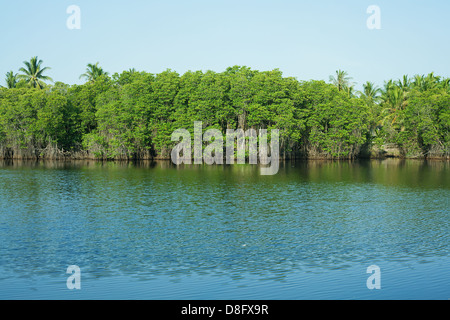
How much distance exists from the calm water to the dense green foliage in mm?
39249

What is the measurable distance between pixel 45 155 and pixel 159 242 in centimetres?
6957

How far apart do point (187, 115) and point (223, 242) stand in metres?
56.6

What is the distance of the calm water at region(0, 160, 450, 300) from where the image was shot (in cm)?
1428

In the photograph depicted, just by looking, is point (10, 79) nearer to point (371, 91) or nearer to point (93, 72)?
point (93, 72)

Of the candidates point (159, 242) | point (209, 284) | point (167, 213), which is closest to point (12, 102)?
point (167, 213)

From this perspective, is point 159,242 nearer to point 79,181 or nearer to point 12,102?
point 79,181

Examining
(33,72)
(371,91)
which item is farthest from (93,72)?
(371,91)

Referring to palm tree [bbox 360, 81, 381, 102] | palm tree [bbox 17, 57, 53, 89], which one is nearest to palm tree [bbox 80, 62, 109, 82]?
palm tree [bbox 17, 57, 53, 89]

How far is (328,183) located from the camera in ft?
139

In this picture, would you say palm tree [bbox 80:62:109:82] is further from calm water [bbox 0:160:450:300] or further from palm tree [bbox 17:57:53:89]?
calm water [bbox 0:160:450:300]

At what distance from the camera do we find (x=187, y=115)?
75000 mm

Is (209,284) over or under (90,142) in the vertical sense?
under

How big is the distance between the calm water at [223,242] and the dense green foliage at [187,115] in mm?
39249

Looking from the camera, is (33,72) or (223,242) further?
(33,72)
